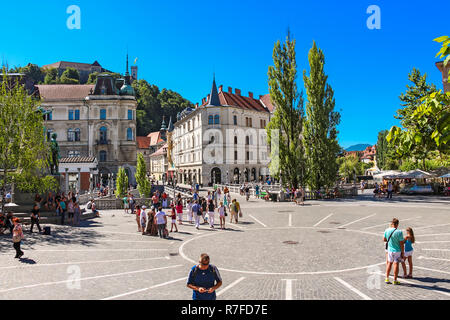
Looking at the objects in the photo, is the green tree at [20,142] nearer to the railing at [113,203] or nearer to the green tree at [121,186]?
the railing at [113,203]

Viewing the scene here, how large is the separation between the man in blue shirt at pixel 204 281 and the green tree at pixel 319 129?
3053 cm

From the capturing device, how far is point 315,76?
35.5m

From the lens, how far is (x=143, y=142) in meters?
114

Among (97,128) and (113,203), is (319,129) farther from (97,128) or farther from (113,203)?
(97,128)

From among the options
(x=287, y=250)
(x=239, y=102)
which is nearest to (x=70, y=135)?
(x=239, y=102)

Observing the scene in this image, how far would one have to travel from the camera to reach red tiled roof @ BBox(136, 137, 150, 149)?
113 metres

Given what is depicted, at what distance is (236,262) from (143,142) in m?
→ 108

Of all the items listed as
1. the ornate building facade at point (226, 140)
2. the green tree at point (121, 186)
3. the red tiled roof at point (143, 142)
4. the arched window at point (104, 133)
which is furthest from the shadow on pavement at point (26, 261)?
the red tiled roof at point (143, 142)

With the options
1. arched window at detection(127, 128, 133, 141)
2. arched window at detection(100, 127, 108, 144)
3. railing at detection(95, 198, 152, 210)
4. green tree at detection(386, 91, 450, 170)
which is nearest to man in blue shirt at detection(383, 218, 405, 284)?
green tree at detection(386, 91, 450, 170)

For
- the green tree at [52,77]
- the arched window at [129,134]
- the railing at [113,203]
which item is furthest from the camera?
the green tree at [52,77]

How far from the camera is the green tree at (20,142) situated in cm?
1772

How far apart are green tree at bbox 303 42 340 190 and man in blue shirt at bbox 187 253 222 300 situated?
30.5 m

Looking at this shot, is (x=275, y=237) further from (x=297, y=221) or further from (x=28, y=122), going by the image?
(x=28, y=122)

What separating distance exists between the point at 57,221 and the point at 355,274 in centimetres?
1692
